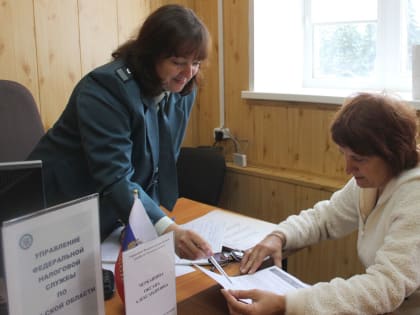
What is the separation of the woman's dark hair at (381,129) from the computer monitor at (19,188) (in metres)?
0.72

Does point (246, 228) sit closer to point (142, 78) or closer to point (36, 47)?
point (142, 78)

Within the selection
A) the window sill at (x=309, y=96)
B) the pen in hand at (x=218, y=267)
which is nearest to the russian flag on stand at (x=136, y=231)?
the pen in hand at (x=218, y=267)

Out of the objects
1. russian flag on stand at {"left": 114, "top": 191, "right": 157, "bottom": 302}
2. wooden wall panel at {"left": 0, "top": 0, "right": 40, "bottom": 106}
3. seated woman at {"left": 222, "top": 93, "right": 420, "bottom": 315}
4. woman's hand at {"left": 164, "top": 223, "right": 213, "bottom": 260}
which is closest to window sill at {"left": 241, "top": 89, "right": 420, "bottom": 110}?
seated woman at {"left": 222, "top": 93, "right": 420, "bottom": 315}

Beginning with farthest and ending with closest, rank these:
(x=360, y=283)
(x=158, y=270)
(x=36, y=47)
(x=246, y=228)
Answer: (x=36, y=47) → (x=246, y=228) → (x=360, y=283) → (x=158, y=270)

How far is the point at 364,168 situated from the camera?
4.25ft

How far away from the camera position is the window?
2.47 meters

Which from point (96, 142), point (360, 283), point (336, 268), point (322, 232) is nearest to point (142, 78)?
point (96, 142)

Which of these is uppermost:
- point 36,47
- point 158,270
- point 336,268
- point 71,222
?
point 36,47

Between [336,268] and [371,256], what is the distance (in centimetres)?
113

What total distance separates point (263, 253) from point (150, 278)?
515 mm

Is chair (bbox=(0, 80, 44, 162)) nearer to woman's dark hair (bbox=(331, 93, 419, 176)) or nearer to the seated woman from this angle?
the seated woman

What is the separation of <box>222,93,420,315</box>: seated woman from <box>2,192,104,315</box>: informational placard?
40cm

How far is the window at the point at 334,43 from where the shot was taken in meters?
2.47

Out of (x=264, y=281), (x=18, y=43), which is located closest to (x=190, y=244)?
(x=264, y=281)
